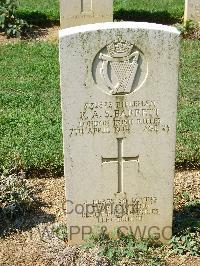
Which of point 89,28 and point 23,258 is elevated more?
point 89,28

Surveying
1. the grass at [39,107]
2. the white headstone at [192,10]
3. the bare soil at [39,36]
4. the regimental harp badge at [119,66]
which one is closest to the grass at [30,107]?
the grass at [39,107]

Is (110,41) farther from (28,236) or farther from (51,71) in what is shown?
(51,71)

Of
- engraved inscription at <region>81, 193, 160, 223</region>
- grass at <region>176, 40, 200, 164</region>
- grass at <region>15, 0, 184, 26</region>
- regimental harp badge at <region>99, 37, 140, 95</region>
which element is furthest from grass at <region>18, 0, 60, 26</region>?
regimental harp badge at <region>99, 37, 140, 95</region>

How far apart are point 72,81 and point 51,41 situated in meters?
6.68

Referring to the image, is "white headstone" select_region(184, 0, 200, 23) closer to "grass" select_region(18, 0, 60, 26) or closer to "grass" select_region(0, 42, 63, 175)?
"grass" select_region(18, 0, 60, 26)

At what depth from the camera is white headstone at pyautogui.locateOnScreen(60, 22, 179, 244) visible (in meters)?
4.21

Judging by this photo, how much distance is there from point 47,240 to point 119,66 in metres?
1.73

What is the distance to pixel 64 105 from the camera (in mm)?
4344

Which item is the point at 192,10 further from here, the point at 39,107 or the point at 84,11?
the point at 39,107

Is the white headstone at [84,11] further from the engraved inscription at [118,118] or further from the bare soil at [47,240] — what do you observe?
the engraved inscription at [118,118]

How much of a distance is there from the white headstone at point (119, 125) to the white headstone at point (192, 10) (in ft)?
23.6

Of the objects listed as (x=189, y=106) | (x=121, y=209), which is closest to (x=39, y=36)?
(x=189, y=106)

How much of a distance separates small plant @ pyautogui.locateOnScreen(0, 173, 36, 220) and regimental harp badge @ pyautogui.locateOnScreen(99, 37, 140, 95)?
1.65 meters

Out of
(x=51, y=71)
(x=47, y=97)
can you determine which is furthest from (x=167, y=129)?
(x=51, y=71)
